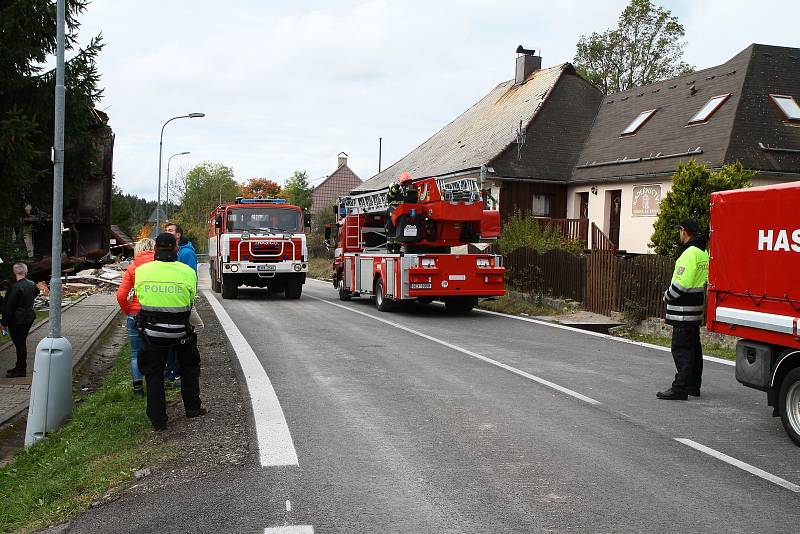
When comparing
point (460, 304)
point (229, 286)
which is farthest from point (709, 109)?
point (229, 286)

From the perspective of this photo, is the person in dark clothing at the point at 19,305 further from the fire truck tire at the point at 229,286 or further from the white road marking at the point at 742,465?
the fire truck tire at the point at 229,286

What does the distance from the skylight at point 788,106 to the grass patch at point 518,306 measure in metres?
10.8

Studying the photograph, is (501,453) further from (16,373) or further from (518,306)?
(518,306)

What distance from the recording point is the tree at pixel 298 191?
84500mm

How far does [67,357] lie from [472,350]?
242 inches

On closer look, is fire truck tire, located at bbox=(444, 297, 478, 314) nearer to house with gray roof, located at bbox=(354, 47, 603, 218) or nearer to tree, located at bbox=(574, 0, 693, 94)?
house with gray roof, located at bbox=(354, 47, 603, 218)

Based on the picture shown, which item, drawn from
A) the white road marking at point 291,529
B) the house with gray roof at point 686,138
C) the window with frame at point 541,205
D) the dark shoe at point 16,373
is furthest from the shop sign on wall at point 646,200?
the white road marking at point 291,529

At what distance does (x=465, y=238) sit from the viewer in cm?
1839

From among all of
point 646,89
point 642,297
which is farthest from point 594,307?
point 646,89

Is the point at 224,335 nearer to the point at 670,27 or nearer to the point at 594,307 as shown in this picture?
the point at 594,307

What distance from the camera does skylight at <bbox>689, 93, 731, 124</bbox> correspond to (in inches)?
992

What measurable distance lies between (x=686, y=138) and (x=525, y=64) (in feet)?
52.3

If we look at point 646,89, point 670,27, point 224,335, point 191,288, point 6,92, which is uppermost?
point 670,27

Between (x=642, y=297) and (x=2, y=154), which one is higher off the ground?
(x=2, y=154)
